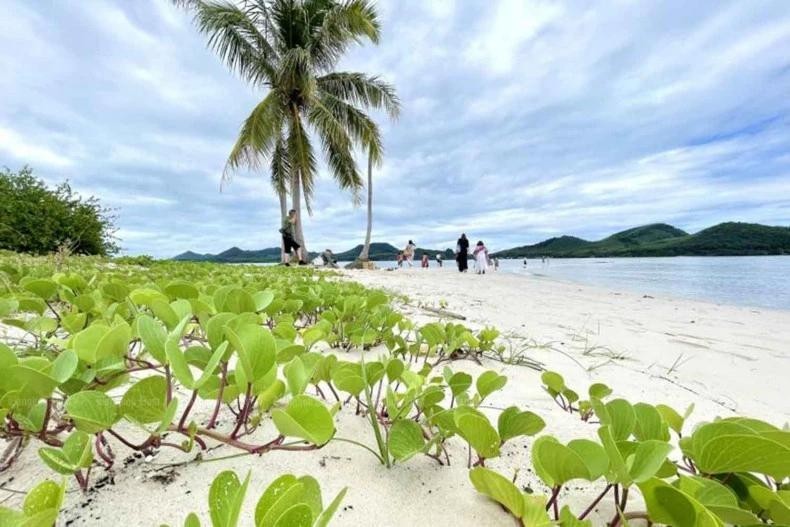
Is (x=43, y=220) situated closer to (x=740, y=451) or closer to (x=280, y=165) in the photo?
(x=280, y=165)

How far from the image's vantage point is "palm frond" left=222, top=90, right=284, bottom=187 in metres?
11.6

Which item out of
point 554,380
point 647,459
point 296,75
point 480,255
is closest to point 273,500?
point 647,459

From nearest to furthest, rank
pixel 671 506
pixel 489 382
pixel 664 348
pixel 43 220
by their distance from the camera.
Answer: pixel 671 506
pixel 489 382
pixel 664 348
pixel 43 220

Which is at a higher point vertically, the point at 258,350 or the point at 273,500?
the point at 258,350

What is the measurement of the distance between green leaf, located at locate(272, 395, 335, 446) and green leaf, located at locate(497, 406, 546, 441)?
316 mm

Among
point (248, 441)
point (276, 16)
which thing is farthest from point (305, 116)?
point (248, 441)

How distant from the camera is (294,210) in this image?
12.0 m

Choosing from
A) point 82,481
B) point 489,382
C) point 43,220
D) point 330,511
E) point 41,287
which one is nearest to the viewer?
point 330,511

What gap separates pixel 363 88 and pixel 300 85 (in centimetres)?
241

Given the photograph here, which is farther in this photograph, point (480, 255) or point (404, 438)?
point (480, 255)

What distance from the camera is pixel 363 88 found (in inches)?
539

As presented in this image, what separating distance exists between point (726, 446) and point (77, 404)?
837 mm

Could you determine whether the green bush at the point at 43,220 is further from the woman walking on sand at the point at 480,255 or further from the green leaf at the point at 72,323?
the woman walking on sand at the point at 480,255

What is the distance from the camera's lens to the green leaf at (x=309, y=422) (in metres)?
0.50
